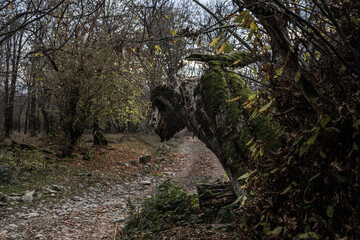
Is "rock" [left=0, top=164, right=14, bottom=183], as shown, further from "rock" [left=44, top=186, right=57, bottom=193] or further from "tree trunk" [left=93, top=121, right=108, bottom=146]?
"tree trunk" [left=93, top=121, right=108, bottom=146]

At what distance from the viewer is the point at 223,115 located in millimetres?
3385

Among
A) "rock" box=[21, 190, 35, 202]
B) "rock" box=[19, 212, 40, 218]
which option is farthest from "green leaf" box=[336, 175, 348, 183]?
"rock" box=[21, 190, 35, 202]

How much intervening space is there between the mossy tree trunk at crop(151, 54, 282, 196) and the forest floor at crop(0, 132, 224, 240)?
1502 mm

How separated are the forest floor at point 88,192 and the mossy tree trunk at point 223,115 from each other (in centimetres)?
150

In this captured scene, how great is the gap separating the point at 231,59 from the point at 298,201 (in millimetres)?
2794

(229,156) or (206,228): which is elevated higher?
(229,156)

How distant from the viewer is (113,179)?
30.7ft

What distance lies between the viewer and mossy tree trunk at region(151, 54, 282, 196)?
2.94m

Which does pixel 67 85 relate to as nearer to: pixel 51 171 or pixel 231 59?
pixel 51 171


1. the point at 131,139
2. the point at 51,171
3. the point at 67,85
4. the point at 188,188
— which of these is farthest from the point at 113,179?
the point at 131,139

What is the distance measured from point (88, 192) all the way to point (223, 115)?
593 cm

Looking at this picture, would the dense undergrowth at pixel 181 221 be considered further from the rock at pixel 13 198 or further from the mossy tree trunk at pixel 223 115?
the rock at pixel 13 198

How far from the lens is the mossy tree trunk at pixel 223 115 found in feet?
9.64

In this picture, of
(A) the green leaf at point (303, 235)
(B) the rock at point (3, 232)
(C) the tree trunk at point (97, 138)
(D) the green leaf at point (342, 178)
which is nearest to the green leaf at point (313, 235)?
(A) the green leaf at point (303, 235)
